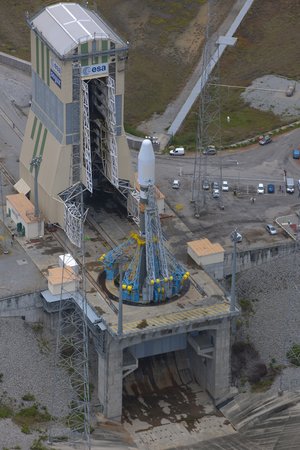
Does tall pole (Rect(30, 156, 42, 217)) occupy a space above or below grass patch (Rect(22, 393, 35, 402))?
above

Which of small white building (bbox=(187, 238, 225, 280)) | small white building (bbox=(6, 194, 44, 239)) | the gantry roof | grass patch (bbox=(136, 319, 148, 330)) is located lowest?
grass patch (bbox=(136, 319, 148, 330))

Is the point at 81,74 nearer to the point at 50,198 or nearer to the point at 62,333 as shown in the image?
the point at 50,198

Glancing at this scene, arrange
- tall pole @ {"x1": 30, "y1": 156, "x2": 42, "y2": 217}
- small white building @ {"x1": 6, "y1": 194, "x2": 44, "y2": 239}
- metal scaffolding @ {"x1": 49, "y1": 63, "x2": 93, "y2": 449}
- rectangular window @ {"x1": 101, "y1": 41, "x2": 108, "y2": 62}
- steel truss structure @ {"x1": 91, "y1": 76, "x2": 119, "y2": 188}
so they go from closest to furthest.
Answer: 1. metal scaffolding @ {"x1": 49, "y1": 63, "x2": 93, "y2": 449}
2. rectangular window @ {"x1": 101, "y1": 41, "x2": 108, "y2": 62}
3. steel truss structure @ {"x1": 91, "y1": 76, "x2": 119, "y2": 188}
4. tall pole @ {"x1": 30, "y1": 156, "x2": 42, "y2": 217}
5. small white building @ {"x1": 6, "y1": 194, "x2": 44, "y2": 239}

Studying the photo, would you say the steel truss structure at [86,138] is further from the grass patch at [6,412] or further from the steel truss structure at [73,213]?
the grass patch at [6,412]

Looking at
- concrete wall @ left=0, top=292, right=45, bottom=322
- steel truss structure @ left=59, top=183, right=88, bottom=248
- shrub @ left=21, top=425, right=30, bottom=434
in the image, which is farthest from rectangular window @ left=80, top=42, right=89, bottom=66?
shrub @ left=21, top=425, right=30, bottom=434

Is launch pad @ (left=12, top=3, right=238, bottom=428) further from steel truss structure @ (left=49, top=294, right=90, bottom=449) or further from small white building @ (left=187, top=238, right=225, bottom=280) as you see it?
small white building @ (left=187, top=238, right=225, bottom=280)

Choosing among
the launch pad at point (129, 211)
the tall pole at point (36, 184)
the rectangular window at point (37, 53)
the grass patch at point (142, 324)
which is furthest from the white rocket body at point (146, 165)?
the rectangular window at point (37, 53)

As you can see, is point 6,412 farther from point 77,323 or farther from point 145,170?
point 145,170

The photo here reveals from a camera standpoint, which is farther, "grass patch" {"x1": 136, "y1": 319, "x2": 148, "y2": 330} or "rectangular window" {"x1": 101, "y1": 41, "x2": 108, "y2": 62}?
"rectangular window" {"x1": 101, "y1": 41, "x2": 108, "y2": 62}
